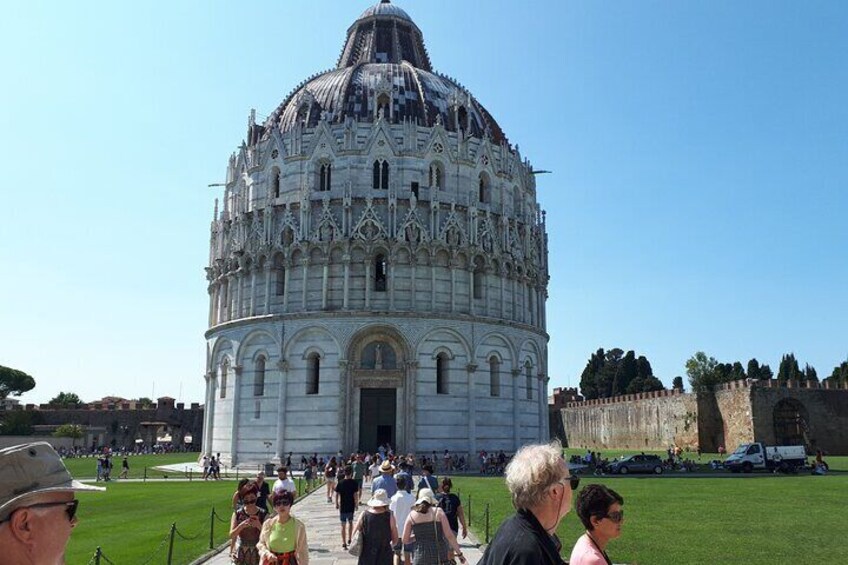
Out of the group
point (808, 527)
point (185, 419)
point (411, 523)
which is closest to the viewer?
point (411, 523)

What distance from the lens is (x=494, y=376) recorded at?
4728 cm

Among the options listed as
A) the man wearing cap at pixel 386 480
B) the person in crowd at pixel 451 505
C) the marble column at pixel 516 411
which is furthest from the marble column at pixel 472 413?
the person in crowd at pixel 451 505

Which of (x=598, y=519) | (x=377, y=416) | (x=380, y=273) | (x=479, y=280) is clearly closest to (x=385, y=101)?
(x=380, y=273)

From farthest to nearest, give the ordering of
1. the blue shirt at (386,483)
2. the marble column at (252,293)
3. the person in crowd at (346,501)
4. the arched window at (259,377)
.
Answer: the marble column at (252,293) < the arched window at (259,377) < the person in crowd at (346,501) < the blue shirt at (386,483)

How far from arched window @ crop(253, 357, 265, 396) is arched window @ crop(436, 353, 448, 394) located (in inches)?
427

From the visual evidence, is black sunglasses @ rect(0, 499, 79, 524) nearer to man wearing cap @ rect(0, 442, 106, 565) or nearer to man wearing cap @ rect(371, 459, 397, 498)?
man wearing cap @ rect(0, 442, 106, 565)

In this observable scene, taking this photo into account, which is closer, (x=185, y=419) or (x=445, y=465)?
(x=445, y=465)

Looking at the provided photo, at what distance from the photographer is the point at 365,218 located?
45281mm

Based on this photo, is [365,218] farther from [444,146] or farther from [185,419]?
[185,419]

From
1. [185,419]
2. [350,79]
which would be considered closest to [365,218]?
[350,79]

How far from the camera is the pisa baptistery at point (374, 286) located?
145ft

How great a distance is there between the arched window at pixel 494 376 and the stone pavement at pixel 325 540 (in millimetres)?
22885

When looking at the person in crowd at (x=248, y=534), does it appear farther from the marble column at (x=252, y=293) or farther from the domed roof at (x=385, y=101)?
the domed roof at (x=385, y=101)

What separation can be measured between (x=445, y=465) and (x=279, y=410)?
34.2 feet
